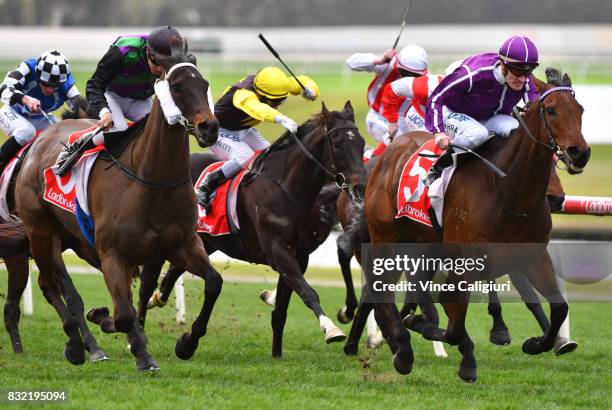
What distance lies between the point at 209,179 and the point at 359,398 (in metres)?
3.23

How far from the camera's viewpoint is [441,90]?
737 centimetres

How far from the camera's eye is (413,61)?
32.1ft

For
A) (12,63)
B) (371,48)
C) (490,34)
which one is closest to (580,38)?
(490,34)

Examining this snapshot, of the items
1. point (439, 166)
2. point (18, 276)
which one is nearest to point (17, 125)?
point (18, 276)

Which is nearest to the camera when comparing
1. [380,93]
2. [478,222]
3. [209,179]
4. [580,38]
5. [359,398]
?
[359,398]

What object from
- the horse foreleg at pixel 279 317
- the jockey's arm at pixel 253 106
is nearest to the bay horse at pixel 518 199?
the horse foreleg at pixel 279 317

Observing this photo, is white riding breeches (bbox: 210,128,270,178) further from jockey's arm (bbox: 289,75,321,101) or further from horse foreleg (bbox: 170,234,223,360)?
horse foreleg (bbox: 170,234,223,360)

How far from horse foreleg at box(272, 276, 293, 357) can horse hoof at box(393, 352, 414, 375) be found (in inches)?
56.5

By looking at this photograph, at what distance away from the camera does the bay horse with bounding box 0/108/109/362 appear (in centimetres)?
799

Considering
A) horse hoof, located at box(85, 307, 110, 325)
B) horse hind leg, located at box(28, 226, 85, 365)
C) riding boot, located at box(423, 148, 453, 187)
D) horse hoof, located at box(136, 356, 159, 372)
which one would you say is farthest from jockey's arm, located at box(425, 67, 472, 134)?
horse hind leg, located at box(28, 226, 85, 365)

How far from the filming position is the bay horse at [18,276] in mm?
7988

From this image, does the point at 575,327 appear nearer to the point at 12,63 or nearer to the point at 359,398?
the point at 359,398

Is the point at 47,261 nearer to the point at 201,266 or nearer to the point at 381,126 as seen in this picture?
the point at 201,266

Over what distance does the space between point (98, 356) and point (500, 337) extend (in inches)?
110
